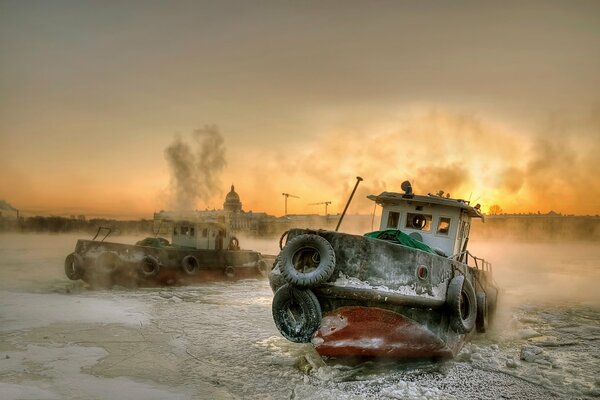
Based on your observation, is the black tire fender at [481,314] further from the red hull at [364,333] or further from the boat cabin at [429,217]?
the red hull at [364,333]

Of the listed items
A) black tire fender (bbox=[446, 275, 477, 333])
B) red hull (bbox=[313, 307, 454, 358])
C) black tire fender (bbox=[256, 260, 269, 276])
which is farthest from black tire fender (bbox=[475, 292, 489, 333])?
black tire fender (bbox=[256, 260, 269, 276])

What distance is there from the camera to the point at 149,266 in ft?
60.8

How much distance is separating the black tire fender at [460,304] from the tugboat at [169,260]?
13.5 m

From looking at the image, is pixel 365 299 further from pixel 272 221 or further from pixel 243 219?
pixel 243 219

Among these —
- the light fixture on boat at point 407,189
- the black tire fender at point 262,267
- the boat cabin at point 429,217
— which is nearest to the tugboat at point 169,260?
the black tire fender at point 262,267

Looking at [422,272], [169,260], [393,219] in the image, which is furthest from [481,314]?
[169,260]

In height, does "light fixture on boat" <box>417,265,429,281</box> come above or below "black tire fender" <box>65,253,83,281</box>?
above

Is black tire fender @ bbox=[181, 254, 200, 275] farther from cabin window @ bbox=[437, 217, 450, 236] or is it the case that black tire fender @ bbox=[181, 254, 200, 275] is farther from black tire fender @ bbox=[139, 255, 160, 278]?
cabin window @ bbox=[437, 217, 450, 236]

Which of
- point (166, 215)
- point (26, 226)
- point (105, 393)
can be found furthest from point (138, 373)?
point (26, 226)

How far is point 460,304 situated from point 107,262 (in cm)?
1459

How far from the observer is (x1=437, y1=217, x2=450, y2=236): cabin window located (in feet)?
37.2

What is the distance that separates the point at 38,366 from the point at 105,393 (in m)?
2.00

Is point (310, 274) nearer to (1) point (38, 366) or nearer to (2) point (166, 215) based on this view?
(1) point (38, 366)

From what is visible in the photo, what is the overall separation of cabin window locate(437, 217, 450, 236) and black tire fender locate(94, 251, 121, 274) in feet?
43.1
